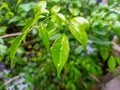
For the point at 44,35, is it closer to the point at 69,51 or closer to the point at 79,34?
the point at 79,34

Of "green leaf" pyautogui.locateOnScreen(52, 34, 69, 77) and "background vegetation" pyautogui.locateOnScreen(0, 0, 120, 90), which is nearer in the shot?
"green leaf" pyautogui.locateOnScreen(52, 34, 69, 77)

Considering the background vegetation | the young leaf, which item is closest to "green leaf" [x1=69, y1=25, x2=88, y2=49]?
the young leaf

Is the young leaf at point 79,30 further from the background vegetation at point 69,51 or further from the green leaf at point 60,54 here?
the background vegetation at point 69,51

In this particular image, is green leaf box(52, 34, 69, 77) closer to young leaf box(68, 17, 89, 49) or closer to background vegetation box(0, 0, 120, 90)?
young leaf box(68, 17, 89, 49)

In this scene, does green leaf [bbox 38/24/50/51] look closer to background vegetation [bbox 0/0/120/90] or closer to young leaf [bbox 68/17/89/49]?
young leaf [bbox 68/17/89/49]

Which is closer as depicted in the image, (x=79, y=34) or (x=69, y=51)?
(x=79, y=34)

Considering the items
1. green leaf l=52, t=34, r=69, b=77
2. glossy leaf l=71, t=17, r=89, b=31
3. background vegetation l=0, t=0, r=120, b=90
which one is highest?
glossy leaf l=71, t=17, r=89, b=31

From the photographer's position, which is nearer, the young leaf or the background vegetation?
the young leaf

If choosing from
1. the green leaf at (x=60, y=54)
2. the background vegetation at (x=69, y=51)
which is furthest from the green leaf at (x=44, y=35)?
the background vegetation at (x=69, y=51)

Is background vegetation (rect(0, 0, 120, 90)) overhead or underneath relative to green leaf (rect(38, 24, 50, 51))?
underneath

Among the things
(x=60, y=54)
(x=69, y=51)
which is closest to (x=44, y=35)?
(x=60, y=54)

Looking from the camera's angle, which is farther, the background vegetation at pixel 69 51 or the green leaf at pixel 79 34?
the background vegetation at pixel 69 51
